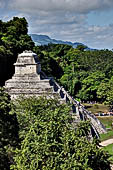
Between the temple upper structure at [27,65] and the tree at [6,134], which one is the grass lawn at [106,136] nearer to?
the temple upper structure at [27,65]

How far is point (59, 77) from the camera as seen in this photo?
61.2 metres

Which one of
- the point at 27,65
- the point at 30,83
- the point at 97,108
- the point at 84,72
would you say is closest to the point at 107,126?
the point at 97,108

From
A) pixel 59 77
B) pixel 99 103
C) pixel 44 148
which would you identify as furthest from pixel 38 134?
pixel 59 77

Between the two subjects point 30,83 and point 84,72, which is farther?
point 84,72

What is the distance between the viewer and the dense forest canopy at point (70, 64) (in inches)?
1566

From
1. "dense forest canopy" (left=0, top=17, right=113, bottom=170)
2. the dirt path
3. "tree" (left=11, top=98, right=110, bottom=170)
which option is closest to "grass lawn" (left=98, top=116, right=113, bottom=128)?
the dirt path

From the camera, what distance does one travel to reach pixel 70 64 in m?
68.1

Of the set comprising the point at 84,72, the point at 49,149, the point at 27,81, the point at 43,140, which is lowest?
the point at 49,149

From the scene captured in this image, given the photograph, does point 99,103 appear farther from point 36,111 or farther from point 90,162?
point 90,162

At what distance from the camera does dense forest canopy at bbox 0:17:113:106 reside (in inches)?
1566

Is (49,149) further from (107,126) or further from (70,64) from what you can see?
(70,64)

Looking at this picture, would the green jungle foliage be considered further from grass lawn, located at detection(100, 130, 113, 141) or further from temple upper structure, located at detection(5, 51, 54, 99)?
temple upper structure, located at detection(5, 51, 54, 99)

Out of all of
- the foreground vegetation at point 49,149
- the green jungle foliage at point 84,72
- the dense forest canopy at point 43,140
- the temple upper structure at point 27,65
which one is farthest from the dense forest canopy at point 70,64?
the foreground vegetation at point 49,149

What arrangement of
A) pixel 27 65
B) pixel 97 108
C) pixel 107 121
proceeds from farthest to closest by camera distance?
pixel 97 108 → pixel 107 121 → pixel 27 65
